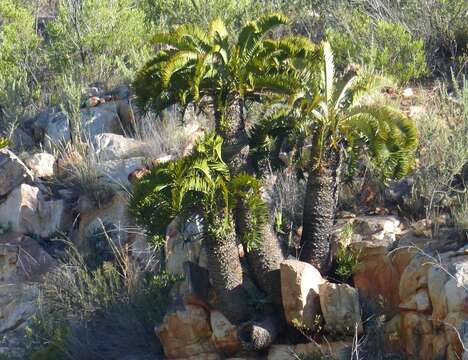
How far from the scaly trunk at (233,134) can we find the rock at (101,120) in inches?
163

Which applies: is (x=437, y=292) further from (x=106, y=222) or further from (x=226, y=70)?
(x=106, y=222)

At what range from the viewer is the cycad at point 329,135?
7.32 metres

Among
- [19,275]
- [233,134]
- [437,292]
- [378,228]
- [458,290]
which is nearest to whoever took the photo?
[458,290]

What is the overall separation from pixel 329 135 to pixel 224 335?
1975 mm

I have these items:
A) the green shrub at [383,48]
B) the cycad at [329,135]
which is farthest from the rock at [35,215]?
the green shrub at [383,48]

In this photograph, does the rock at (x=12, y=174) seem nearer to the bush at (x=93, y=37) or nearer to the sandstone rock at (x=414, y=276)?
the bush at (x=93, y=37)

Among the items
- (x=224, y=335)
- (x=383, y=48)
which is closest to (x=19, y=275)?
(x=224, y=335)

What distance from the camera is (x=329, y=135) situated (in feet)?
24.8

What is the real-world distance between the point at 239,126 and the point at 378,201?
5.89 ft

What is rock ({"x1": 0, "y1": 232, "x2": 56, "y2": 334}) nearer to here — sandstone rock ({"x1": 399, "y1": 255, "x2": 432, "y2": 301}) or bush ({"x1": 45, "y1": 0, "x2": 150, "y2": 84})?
bush ({"x1": 45, "y1": 0, "x2": 150, "y2": 84})

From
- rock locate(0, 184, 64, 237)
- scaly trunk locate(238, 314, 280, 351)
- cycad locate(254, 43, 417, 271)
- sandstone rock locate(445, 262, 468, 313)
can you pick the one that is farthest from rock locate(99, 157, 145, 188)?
sandstone rock locate(445, 262, 468, 313)

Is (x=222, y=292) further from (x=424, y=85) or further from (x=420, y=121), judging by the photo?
(x=424, y=85)

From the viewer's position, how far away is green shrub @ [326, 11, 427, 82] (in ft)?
34.7

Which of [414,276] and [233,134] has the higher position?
[233,134]
